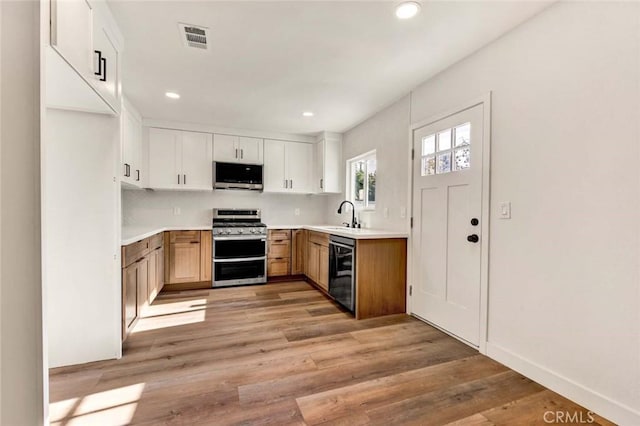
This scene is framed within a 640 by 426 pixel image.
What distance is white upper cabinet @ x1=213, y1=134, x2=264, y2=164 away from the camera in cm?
438

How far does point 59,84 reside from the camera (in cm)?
162

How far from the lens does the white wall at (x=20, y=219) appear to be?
861 millimetres

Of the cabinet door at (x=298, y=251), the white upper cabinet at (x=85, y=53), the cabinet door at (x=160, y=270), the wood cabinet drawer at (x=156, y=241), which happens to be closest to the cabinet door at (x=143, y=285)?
the wood cabinet drawer at (x=156, y=241)

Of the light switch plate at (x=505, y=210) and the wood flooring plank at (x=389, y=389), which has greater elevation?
the light switch plate at (x=505, y=210)

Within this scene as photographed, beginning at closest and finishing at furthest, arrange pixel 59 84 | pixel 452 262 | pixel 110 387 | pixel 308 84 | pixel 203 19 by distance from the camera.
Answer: pixel 59 84 < pixel 110 387 < pixel 203 19 < pixel 452 262 < pixel 308 84

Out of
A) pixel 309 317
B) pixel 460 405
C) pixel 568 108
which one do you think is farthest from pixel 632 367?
pixel 309 317

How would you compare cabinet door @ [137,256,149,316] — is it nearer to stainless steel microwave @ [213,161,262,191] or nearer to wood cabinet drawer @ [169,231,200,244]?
wood cabinet drawer @ [169,231,200,244]

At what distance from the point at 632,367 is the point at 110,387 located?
2.98 metres

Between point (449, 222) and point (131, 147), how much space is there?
3730mm

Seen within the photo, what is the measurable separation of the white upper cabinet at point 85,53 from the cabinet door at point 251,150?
2393 millimetres

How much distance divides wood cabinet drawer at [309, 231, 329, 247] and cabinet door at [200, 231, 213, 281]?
1512mm

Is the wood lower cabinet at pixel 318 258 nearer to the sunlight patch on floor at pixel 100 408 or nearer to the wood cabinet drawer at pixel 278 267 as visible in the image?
the wood cabinet drawer at pixel 278 267

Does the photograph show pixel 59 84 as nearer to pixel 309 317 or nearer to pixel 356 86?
pixel 356 86

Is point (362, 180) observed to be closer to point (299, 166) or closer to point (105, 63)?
point (299, 166)
